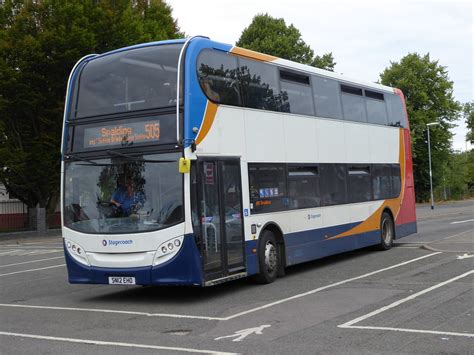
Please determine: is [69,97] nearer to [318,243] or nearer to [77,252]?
[77,252]

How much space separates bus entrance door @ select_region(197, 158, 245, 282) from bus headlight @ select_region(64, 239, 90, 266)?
2040mm

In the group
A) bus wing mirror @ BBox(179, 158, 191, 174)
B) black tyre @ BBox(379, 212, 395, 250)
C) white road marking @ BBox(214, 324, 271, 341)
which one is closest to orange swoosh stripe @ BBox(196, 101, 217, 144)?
bus wing mirror @ BBox(179, 158, 191, 174)

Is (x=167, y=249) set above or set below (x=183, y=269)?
→ above

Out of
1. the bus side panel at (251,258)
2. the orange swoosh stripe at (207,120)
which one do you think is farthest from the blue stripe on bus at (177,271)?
the orange swoosh stripe at (207,120)

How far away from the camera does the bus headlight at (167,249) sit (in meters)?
9.42

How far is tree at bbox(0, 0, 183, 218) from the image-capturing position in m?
32.2

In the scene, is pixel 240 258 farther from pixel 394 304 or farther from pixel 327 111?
pixel 327 111

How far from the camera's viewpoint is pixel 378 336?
22.7 feet

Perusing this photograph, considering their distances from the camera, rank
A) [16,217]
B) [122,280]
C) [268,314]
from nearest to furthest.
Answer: [268,314]
[122,280]
[16,217]

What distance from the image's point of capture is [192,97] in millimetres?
9828

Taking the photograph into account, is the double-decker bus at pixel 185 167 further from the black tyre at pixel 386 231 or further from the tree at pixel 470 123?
the tree at pixel 470 123

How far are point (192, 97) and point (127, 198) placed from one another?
1952 mm

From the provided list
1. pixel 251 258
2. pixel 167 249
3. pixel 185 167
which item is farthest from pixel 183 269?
pixel 251 258

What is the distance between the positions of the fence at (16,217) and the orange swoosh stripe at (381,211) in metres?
24.1
